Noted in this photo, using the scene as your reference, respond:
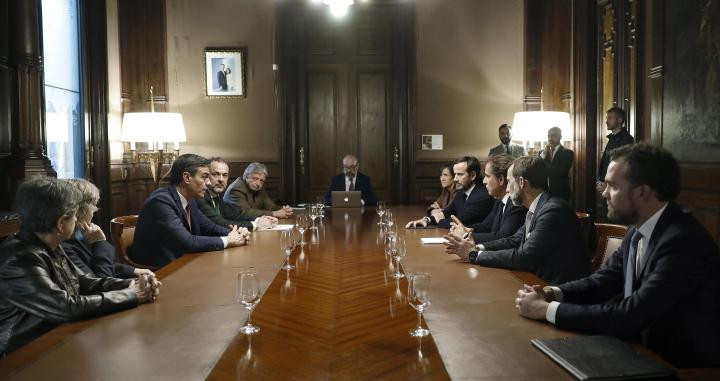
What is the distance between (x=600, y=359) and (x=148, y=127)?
20.0ft

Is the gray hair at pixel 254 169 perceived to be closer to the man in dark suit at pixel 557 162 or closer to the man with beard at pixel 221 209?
the man with beard at pixel 221 209

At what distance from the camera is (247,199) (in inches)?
223

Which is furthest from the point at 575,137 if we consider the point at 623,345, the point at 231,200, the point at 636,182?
the point at 623,345

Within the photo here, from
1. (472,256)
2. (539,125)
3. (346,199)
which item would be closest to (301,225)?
(472,256)

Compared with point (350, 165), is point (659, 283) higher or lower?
lower

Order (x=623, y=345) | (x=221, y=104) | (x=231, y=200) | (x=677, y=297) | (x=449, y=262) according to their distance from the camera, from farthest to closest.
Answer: (x=221, y=104)
(x=231, y=200)
(x=449, y=262)
(x=677, y=297)
(x=623, y=345)

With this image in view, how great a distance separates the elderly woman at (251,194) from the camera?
5.45m

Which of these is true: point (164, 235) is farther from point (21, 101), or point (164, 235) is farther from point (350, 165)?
point (350, 165)

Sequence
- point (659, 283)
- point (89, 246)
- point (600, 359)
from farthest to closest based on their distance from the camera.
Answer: point (89, 246), point (659, 283), point (600, 359)

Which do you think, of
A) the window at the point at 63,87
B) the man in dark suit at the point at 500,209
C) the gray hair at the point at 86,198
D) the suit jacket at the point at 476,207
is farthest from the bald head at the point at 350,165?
the gray hair at the point at 86,198

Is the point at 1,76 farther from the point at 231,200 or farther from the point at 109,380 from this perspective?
the point at 109,380

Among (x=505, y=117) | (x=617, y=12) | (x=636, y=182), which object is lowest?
(x=636, y=182)

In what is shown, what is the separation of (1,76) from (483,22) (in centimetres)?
576

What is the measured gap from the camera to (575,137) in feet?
24.4
